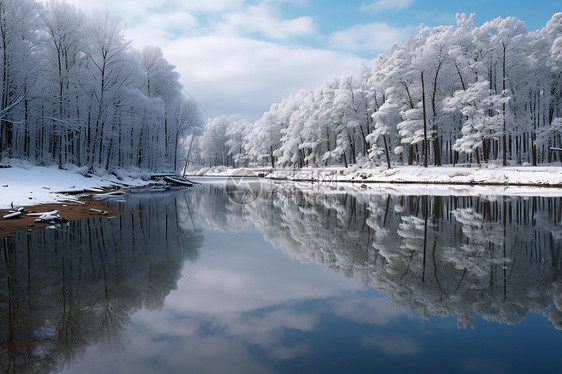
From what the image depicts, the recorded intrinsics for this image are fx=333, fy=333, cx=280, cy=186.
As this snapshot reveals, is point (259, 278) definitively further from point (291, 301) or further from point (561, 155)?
point (561, 155)

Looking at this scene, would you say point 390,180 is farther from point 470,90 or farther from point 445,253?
point 445,253

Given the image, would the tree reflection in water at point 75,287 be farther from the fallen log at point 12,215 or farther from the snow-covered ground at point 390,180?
the snow-covered ground at point 390,180

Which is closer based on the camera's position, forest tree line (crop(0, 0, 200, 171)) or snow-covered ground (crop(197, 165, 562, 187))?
snow-covered ground (crop(197, 165, 562, 187))

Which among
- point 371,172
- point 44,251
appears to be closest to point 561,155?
point 371,172

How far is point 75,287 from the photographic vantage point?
4.68 metres

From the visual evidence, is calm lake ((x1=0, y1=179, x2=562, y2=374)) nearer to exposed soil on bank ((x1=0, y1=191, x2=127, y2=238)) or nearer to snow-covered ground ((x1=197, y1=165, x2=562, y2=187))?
exposed soil on bank ((x1=0, y1=191, x2=127, y2=238))

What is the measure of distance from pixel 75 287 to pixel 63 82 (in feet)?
99.9

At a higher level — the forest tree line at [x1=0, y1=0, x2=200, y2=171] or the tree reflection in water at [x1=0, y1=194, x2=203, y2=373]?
the forest tree line at [x1=0, y1=0, x2=200, y2=171]

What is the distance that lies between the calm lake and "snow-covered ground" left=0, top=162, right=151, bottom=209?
7.50 metres

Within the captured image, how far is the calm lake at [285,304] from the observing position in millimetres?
2939

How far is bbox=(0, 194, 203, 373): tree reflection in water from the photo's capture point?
317 cm

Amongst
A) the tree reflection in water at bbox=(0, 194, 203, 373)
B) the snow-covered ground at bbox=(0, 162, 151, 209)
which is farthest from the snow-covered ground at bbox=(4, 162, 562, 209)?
the tree reflection in water at bbox=(0, 194, 203, 373)

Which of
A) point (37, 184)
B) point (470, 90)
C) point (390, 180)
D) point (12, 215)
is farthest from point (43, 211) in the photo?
point (470, 90)

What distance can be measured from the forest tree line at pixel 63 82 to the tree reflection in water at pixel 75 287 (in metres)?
19.9
